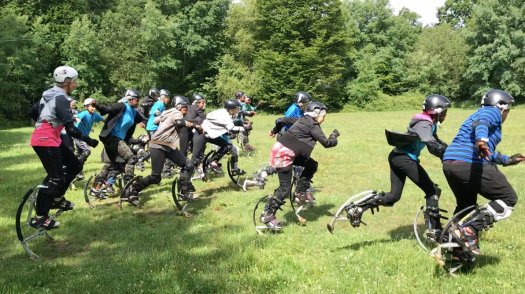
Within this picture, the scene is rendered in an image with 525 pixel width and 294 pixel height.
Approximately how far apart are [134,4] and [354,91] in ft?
94.3

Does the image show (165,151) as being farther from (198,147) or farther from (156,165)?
(198,147)

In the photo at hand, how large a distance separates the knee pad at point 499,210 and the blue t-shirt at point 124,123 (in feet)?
24.3

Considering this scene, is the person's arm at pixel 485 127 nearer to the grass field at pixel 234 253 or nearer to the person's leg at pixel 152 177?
the grass field at pixel 234 253

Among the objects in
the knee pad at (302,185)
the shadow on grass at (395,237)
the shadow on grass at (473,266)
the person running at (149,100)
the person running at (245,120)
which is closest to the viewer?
the shadow on grass at (473,266)

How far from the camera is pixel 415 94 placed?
56625 millimetres

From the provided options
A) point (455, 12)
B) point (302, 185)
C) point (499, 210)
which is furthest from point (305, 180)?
point (455, 12)

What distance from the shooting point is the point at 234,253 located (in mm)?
6734

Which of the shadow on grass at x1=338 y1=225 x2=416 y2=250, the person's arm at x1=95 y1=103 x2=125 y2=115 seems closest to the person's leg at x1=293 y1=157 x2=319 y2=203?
the shadow on grass at x1=338 y1=225 x2=416 y2=250

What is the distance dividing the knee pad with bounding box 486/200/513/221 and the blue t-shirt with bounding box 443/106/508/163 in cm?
55

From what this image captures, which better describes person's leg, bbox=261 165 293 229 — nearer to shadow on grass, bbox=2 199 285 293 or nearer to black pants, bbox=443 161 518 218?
Answer: shadow on grass, bbox=2 199 285 293

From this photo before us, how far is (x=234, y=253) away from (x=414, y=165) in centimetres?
294

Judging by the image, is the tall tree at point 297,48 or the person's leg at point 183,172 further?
the tall tree at point 297,48

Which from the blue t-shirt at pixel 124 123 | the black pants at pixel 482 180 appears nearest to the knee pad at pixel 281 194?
the black pants at pixel 482 180

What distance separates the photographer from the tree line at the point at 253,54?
48125 millimetres
